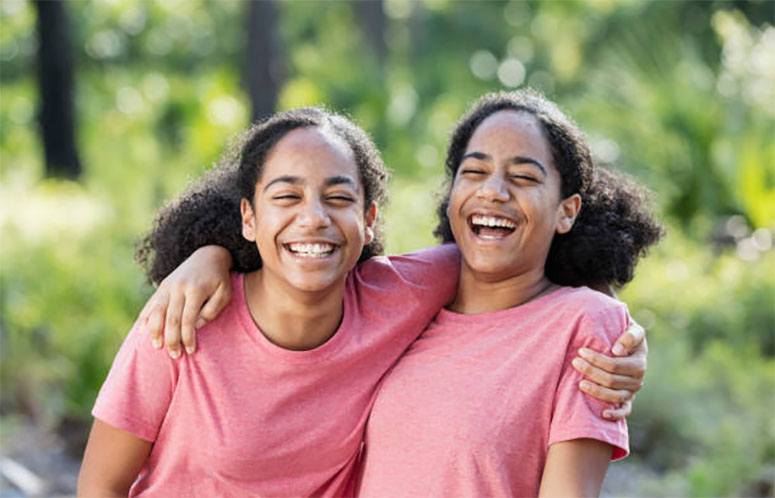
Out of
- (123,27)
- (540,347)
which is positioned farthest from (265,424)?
(123,27)

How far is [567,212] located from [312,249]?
67 cm

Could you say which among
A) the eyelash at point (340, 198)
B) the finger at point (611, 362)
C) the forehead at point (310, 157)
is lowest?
the finger at point (611, 362)

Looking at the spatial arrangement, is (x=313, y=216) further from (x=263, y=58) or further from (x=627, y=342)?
(x=263, y=58)

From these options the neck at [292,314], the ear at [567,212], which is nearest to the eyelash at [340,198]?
the neck at [292,314]

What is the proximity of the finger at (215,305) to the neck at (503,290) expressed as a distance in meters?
0.60

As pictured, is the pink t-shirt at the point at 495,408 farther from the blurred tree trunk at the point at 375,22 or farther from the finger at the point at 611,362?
the blurred tree trunk at the point at 375,22

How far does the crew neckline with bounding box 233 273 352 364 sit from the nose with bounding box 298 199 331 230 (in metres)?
0.28

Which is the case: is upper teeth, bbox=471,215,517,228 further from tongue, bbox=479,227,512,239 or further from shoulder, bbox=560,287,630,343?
shoulder, bbox=560,287,630,343

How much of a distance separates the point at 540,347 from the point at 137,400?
90 cm

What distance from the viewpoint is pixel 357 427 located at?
10.8 ft

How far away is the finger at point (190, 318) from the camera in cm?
316

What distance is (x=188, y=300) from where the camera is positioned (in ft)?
10.6

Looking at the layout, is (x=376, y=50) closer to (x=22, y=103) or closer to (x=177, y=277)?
(x=22, y=103)

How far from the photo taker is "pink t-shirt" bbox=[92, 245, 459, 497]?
3154 mm
